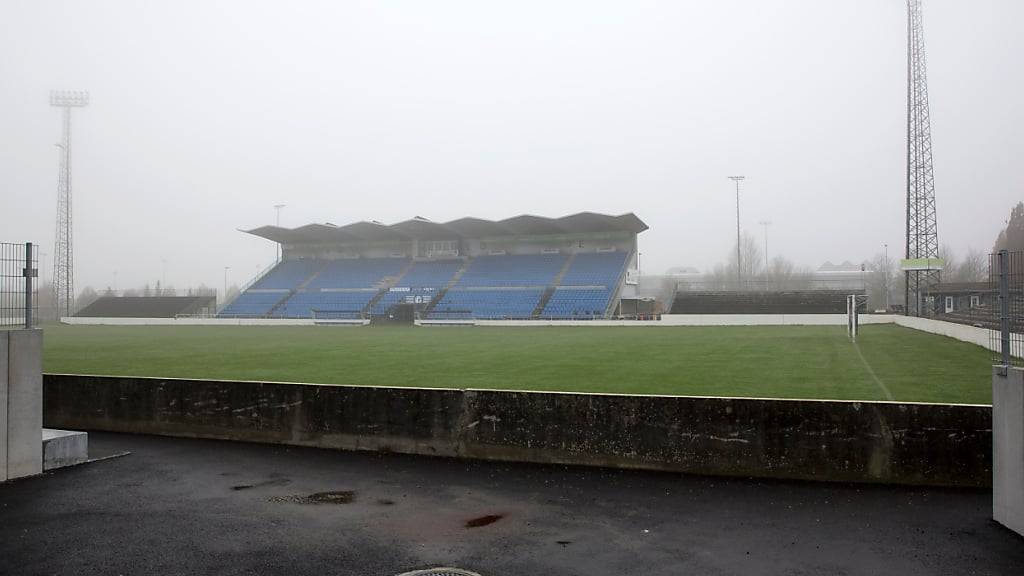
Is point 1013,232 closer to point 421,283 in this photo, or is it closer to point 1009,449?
point 421,283

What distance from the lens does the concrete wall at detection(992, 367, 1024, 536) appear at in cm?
571

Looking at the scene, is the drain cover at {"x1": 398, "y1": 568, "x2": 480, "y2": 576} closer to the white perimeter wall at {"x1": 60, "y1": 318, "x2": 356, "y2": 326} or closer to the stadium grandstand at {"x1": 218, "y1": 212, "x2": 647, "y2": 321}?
the stadium grandstand at {"x1": 218, "y1": 212, "x2": 647, "y2": 321}

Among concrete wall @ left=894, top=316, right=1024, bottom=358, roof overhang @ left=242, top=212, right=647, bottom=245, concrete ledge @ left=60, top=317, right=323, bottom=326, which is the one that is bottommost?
concrete ledge @ left=60, top=317, right=323, bottom=326

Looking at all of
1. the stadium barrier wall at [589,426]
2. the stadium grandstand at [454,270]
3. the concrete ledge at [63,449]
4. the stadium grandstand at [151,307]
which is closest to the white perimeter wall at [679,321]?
the stadium grandstand at [454,270]

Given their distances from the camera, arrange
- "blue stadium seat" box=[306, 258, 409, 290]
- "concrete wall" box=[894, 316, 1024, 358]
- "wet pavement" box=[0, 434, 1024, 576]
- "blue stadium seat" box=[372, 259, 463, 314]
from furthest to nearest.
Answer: "blue stadium seat" box=[306, 258, 409, 290] → "blue stadium seat" box=[372, 259, 463, 314] → "concrete wall" box=[894, 316, 1024, 358] → "wet pavement" box=[0, 434, 1024, 576]

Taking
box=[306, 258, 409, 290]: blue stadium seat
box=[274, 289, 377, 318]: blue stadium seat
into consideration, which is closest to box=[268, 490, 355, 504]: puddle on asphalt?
box=[274, 289, 377, 318]: blue stadium seat

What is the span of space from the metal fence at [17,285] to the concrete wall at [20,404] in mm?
392

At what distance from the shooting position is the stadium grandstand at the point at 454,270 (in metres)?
52.6

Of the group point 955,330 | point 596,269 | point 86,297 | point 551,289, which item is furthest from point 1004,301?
point 86,297

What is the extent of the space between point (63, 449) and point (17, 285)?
7.04ft

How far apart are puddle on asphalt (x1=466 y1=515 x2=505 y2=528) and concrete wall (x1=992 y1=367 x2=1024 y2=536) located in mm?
4486

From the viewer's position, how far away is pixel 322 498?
689cm

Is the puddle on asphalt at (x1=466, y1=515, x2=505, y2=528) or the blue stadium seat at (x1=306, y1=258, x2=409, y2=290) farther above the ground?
the blue stadium seat at (x1=306, y1=258, x2=409, y2=290)

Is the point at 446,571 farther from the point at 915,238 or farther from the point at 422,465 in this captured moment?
the point at 915,238
